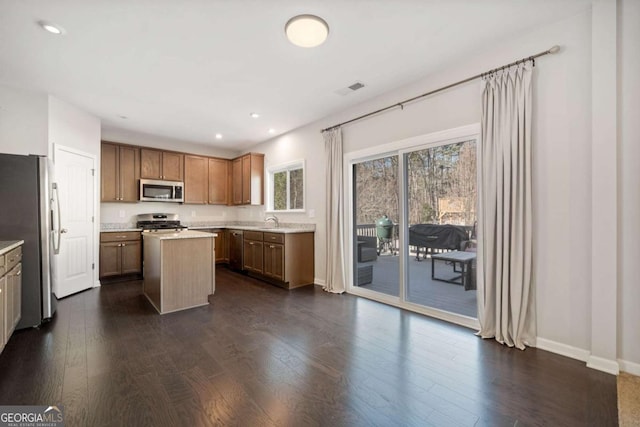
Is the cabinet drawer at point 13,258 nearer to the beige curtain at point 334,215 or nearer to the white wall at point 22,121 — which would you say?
the white wall at point 22,121

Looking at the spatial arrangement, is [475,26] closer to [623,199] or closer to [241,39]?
[623,199]

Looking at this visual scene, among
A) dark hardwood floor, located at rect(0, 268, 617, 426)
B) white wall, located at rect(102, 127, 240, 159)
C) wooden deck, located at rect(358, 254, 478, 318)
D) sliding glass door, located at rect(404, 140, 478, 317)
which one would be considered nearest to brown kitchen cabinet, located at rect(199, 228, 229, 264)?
white wall, located at rect(102, 127, 240, 159)

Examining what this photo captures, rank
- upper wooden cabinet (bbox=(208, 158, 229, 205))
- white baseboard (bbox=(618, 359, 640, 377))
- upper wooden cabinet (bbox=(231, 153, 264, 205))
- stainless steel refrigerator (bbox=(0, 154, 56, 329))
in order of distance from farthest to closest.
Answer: upper wooden cabinet (bbox=(208, 158, 229, 205)) < upper wooden cabinet (bbox=(231, 153, 264, 205)) < stainless steel refrigerator (bbox=(0, 154, 56, 329)) < white baseboard (bbox=(618, 359, 640, 377))

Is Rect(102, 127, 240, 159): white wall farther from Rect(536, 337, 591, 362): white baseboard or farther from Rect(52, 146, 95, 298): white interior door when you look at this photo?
Rect(536, 337, 591, 362): white baseboard

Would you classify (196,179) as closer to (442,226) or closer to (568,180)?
(442,226)

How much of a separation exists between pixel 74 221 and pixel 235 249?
2.67m

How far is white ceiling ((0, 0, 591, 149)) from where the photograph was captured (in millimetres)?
2217

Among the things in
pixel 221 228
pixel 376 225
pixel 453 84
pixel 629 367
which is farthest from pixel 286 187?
pixel 629 367

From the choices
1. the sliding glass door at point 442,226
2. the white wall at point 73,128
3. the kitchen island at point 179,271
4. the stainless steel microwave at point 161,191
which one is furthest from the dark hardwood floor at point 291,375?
the stainless steel microwave at point 161,191

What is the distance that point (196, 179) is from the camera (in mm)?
6359

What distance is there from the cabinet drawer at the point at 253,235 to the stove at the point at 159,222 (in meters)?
1.39

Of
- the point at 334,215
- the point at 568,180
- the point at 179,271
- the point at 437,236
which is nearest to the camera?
the point at 568,180

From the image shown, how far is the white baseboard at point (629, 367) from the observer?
2.05m

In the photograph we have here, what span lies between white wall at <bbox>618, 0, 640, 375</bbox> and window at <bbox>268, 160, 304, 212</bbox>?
407cm
